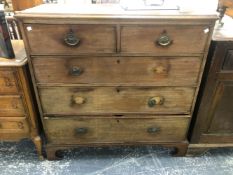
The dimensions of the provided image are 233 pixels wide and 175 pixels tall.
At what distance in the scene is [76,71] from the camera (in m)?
1.14

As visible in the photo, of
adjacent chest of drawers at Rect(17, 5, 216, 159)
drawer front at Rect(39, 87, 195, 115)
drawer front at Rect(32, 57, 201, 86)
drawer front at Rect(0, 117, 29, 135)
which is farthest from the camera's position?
drawer front at Rect(0, 117, 29, 135)

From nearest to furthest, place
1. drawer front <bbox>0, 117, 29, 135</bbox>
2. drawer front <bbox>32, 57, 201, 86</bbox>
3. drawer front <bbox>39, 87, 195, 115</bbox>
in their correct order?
drawer front <bbox>32, 57, 201, 86</bbox>, drawer front <bbox>39, 87, 195, 115</bbox>, drawer front <bbox>0, 117, 29, 135</bbox>

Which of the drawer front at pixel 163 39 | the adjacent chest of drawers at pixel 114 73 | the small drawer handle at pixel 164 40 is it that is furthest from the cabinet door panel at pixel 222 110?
the small drawer handle at pixel 164 40

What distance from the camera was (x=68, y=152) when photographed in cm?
160

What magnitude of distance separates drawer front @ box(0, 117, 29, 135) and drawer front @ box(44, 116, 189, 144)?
0.52 feet

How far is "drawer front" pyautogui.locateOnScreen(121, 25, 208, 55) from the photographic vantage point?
1038 mm

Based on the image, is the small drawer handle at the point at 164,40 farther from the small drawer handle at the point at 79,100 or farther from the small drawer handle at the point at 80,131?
the small drawer handle at the point at 80,131

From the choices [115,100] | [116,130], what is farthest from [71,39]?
[116,130]

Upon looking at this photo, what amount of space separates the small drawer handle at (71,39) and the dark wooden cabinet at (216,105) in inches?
28.8

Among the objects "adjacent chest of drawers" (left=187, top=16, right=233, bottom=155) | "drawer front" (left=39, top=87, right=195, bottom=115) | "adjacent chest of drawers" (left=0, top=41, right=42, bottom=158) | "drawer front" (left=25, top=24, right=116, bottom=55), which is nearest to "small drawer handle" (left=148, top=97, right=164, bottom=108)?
"drawer front" (left=39, top=87, right=195, bottom=115)

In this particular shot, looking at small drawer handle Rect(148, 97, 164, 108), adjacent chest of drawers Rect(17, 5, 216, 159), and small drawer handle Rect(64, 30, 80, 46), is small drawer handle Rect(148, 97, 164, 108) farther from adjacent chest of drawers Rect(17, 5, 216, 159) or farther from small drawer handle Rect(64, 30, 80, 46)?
small drawer handle Rect(64, 30, 80, 46)

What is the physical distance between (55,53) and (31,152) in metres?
0.91

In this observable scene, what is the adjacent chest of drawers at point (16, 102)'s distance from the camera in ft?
3.87

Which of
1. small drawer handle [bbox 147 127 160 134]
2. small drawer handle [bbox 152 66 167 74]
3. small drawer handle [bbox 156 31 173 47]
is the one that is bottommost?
small drawer handle [bbox 147 127 160 134]
